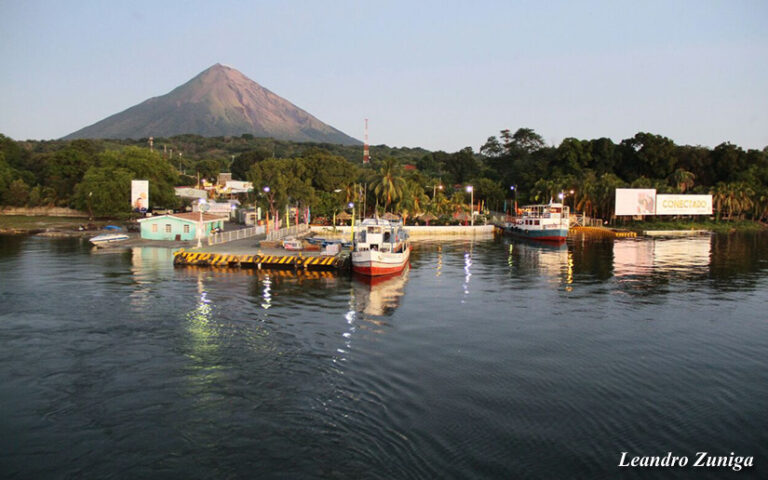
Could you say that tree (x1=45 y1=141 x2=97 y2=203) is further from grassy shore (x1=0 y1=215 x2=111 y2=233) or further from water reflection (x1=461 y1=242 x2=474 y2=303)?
water reflection (x1=461 y1=242 x2=474 y2=303)

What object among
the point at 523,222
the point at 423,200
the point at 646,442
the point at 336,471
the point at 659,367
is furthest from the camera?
the point at 423,200

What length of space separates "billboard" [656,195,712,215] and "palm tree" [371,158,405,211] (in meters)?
52.7

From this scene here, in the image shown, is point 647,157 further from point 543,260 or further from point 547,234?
point 543,260

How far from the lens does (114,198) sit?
337ft

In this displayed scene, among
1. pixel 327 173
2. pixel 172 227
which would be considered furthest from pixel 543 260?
pixel 327 173

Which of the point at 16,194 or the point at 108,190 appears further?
the point at 16,194

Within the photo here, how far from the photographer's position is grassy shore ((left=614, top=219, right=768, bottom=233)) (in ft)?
372

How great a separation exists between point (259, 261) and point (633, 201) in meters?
85.0

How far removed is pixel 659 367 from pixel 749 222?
4659 inches

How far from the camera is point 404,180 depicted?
4208 inches

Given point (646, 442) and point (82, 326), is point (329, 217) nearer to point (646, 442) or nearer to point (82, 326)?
point (82, 326)

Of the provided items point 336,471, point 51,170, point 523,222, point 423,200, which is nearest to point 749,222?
point 523,222

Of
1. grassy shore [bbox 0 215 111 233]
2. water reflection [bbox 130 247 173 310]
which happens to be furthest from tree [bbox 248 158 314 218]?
grassy shore [bbox 0 215 111 233]

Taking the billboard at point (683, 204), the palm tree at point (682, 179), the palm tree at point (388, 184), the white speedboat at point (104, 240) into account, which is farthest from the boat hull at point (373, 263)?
the palm tree at point (682, 179)
